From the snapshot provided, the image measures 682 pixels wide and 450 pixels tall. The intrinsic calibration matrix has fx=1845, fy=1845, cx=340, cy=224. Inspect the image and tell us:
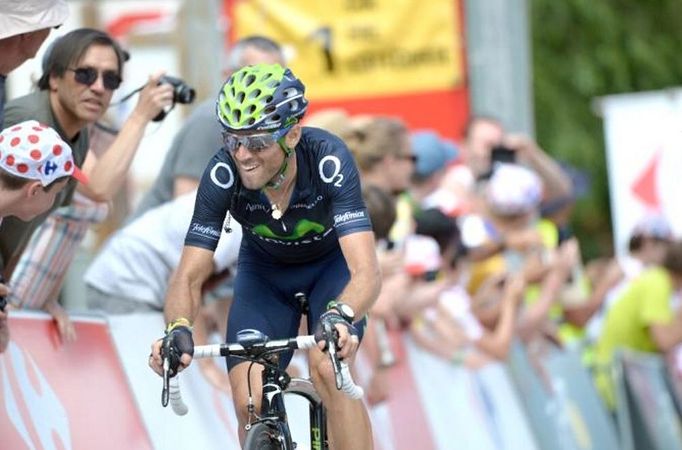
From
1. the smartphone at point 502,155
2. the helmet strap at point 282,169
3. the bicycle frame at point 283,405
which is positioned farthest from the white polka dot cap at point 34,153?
the smartphone at point 502,155

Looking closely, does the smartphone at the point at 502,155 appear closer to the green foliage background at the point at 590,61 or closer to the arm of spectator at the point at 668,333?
the arm of spectator at the point at 668,333

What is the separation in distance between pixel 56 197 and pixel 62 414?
0.91 meters

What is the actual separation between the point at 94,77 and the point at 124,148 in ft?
1.17

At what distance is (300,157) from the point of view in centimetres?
720

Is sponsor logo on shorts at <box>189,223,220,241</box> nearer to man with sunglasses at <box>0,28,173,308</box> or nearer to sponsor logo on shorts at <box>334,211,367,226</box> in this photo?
sponsor logo on shorts at <box>334,211,367,226</box>

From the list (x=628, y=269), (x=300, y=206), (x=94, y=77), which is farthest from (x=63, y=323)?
(x=628, y=269)

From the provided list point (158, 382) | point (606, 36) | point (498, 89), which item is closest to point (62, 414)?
point (158, 382)

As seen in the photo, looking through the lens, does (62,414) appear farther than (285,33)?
No

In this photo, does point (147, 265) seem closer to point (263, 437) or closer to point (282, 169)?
point (282, 169)

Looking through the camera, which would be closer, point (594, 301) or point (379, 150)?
point (379, 150)

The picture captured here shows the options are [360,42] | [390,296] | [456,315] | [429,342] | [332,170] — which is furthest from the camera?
[360,42]

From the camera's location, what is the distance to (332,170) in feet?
23.2

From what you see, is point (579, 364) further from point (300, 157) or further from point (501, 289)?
point (300, 157)

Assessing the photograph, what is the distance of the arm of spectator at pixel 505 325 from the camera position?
12.6 m
